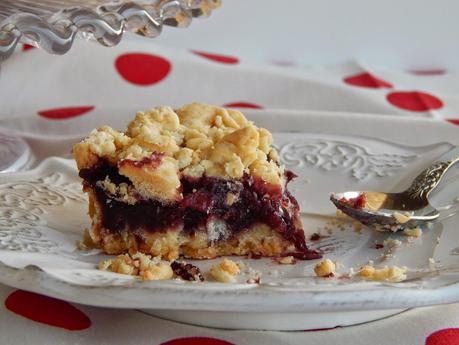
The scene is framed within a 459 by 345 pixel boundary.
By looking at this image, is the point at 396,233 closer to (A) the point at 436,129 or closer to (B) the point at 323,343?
(B) the point at 323,343

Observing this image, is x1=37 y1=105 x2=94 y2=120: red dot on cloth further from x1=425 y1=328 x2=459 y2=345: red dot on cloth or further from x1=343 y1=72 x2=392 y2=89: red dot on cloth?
x1=425 y1=328 x2=459 y2=345: red dot on cloth

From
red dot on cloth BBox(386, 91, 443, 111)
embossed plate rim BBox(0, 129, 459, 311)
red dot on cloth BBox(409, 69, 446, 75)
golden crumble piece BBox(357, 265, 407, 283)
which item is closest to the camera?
embossed plate rim BBox(0, 129, 459, 311)

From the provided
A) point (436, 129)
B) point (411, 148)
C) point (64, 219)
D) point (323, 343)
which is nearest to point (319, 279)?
point (323, 343)

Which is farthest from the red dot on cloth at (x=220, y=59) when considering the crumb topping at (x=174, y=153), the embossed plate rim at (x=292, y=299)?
the embossed plate rim at (x=292, y=299)

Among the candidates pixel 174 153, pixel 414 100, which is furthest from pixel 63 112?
pixel 414 100

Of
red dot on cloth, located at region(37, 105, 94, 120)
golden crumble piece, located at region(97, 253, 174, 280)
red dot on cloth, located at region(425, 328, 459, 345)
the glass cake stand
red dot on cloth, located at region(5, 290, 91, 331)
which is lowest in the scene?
red dot on cloth, located at region(5, 290, 91, 331)

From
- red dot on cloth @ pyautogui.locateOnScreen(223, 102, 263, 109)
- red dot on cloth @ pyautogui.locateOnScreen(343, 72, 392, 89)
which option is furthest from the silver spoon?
red dot on cloth @ pyautogui.locateOnScreen(343, 72, 392, 89)

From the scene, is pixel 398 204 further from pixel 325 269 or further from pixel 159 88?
pixel 159 88
